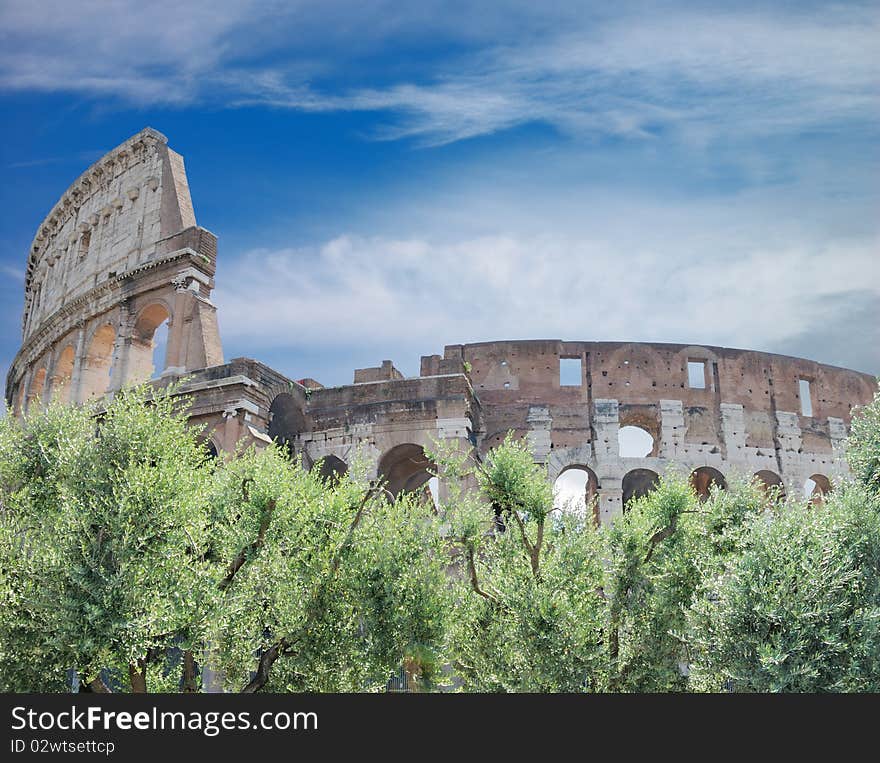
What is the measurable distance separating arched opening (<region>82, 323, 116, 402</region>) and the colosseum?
44 millimetres

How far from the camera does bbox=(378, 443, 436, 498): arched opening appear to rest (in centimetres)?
2083

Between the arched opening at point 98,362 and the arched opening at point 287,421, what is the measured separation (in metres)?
6.04

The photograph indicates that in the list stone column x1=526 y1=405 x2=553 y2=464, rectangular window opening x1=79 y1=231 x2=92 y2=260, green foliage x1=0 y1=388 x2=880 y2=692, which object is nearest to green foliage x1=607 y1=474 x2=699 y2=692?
green foliage x1=0 y1=388 x2=880 y2=692

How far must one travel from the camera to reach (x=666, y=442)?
25.0 metres

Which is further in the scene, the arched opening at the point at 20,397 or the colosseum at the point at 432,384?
the arched opening at the point at 20,397

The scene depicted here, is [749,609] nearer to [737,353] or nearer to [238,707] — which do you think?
[238,707]

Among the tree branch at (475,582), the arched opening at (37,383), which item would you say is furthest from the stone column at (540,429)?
the arched opening at (37,383)

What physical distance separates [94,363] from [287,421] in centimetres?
721

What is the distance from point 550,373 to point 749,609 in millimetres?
14816

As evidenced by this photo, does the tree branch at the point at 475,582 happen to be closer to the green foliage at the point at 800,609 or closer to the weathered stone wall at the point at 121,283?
the green foliage at the point at 800,609

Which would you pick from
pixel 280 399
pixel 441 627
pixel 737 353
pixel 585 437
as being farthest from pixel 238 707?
pixel 737 353

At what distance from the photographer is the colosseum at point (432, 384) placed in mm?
21234

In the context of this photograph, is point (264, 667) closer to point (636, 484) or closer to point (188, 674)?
point (188, 674)

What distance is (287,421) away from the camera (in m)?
21.8
